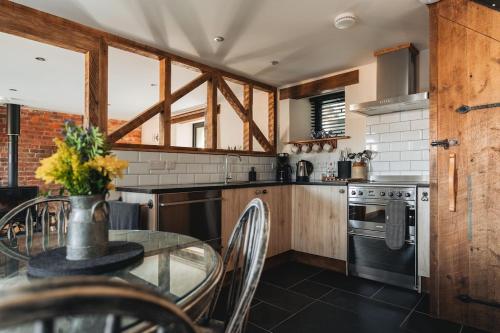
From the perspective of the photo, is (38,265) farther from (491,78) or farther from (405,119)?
(405,119)

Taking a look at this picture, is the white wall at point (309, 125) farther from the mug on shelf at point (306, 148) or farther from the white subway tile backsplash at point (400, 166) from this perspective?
the white subway tile backsplash at point (400, 166)

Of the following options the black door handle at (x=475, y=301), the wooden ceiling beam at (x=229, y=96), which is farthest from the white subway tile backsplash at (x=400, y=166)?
the wooden ceiling beam at (x=229, y=96)

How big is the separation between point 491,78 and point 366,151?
60.4 inches

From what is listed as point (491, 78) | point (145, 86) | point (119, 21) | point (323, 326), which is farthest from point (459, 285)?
Answer: point (145, 86)

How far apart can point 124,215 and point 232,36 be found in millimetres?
1870

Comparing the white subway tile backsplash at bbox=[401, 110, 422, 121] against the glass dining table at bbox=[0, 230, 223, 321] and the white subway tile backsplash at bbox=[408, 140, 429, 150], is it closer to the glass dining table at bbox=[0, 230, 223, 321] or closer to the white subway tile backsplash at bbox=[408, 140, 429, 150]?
the white subway tile backsplash at bbox=[408, 140, 429, 150]

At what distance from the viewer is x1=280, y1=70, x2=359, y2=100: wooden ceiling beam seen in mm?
3596

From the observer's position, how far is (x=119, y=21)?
8.08 ft

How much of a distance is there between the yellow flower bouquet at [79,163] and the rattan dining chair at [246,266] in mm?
506

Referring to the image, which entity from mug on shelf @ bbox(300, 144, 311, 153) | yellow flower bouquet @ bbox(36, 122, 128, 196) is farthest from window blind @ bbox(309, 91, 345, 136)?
yellow flower bouquet @ bbox(36, 122, 128, 196)

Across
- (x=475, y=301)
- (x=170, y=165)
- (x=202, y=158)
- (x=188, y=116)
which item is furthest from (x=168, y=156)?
(x=188, y=116)

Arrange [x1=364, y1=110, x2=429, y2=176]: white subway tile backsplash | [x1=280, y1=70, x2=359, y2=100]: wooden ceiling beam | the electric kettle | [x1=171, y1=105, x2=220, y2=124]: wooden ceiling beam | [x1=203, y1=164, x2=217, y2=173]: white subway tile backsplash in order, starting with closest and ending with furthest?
1. [x1=364, y1=110, x2=429, y2=176]: white subway tile backsplash
2. [x1=203, y1=164, x2=217, y2=173]: white subway tile backsplash
3. [x1=280, y1=70, x2=359, y2=100]: wooden ceiling beam
4. the electric kettle
5. [x1=171, y1=105, x2=220, y2=124]: wooden ceiling beam

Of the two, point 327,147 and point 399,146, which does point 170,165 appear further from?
point 399,146

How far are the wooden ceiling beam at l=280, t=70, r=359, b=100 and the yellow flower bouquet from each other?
10.7 ft
